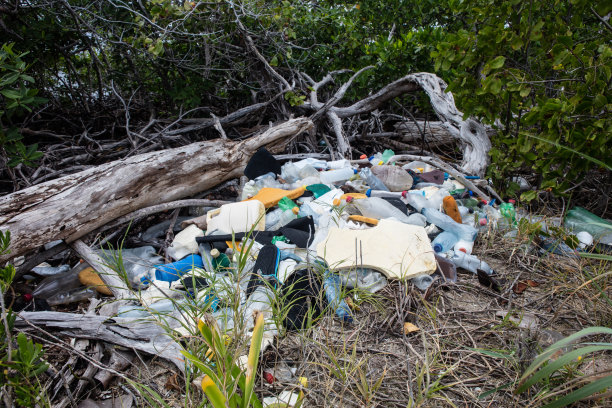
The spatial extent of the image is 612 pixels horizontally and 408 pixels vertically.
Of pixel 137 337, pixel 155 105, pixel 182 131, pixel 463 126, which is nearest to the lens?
pixel 137 337

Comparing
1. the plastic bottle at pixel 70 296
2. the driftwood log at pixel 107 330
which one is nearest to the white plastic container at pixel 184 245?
the plastic bottle at pixel 70 296

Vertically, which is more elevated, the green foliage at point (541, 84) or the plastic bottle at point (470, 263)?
the green foliage at point (541, 84)

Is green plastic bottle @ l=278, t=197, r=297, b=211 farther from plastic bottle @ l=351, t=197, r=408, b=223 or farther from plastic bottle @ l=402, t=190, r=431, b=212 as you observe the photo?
plastic bottle @ l=402, t=190, r=431, b=212

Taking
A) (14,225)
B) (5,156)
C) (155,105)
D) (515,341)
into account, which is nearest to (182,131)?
(155,105)

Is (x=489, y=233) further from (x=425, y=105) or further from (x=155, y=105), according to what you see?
(x=155, y=105)

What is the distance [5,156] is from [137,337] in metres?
2.24

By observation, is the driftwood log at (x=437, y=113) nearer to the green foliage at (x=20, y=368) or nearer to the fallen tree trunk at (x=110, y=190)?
the fallen tree trunk at (x=110, y=190)

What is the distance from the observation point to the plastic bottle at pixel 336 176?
3.51 meters

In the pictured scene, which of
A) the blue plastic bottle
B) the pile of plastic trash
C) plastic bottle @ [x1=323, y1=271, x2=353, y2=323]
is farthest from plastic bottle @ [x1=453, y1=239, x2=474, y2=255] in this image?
the blue plastic bottle

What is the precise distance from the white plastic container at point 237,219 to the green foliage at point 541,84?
1.79 metres

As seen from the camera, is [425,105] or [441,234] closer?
[441,234]

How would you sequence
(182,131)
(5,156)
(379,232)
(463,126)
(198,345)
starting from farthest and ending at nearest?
(182,131) → (463,126) → (5,156) → (379,232) → (198,345)

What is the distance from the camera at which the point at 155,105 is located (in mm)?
5195

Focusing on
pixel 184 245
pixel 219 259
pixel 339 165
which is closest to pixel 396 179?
pixel 339 165
